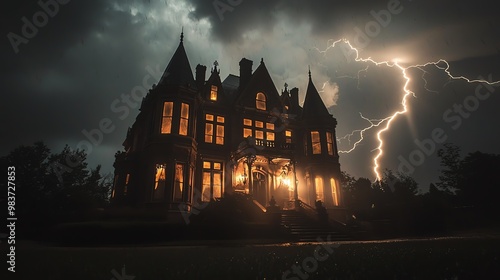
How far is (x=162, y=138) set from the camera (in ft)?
63.6

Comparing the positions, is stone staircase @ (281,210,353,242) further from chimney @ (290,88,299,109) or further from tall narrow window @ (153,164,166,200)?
chimney @ (290,88,299,109)

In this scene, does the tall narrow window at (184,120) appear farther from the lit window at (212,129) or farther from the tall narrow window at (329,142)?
the tall narrow window at (329,142)

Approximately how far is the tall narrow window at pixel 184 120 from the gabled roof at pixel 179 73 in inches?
78.4

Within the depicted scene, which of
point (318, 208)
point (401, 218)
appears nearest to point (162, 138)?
point (318, 208)

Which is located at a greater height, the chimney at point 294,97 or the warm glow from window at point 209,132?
the chimney at point 294,97

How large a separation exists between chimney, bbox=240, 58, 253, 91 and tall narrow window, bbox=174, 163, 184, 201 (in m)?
12.0

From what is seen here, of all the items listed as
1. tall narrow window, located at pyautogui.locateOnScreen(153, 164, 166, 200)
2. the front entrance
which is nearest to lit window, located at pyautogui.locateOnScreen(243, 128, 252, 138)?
the front entrance

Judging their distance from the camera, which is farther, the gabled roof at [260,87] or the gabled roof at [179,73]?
the gabled roof at [260,87]

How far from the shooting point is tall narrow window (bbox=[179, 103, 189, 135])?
20303 millimetres

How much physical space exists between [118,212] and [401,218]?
20.3 meters

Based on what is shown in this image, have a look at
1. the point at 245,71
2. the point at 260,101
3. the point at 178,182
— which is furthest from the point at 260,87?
the point at 178,182

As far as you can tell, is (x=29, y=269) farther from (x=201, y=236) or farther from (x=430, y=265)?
(x=201, y=236)

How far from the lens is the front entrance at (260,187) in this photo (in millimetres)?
23344

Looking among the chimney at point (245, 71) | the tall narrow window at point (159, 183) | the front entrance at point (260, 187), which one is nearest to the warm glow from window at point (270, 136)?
the front entrance at point (260, 187)
